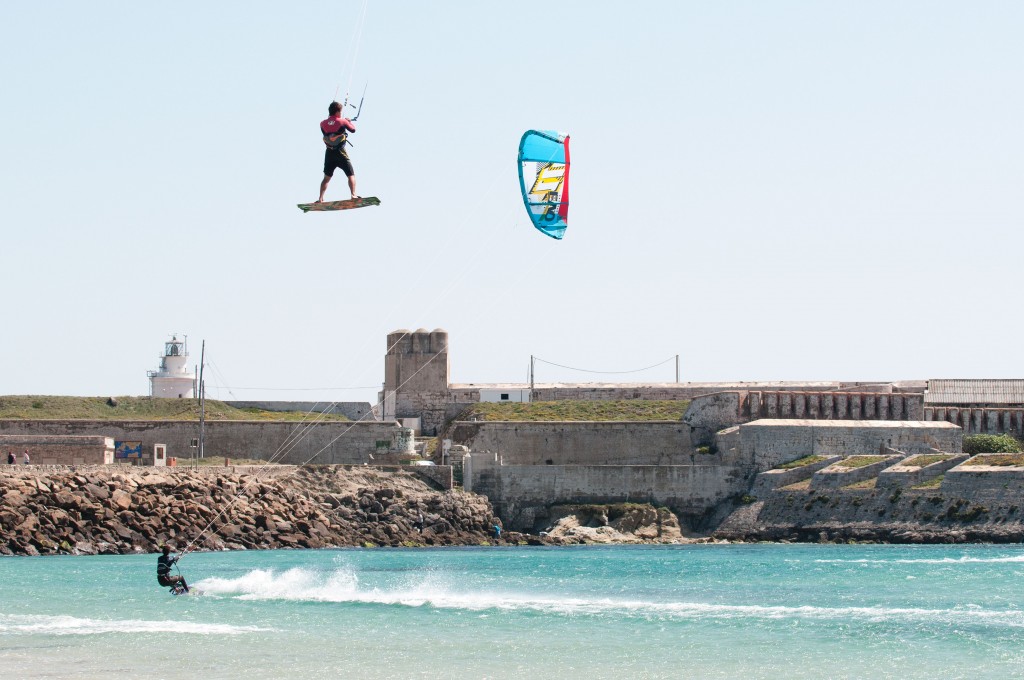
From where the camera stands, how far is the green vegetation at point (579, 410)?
200 ft

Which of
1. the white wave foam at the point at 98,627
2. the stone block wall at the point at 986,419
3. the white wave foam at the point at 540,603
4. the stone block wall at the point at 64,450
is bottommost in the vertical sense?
the white wave foam at the point at 98,627

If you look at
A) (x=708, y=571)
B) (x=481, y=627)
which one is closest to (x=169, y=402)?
(x=708, y=571)

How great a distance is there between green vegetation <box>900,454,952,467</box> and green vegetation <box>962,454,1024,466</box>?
1.10 m

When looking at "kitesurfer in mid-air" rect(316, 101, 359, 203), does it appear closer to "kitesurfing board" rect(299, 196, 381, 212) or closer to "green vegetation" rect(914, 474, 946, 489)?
"kitesurfing board" rect(299, 196, 381, 212)

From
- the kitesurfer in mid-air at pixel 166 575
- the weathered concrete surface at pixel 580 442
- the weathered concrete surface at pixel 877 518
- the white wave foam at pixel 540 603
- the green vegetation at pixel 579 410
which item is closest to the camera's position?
the white wave foam at pixel 540 603

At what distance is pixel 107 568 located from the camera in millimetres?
39625

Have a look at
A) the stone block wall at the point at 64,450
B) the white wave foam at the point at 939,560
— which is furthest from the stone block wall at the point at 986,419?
the stone block wall at the point at 64,450

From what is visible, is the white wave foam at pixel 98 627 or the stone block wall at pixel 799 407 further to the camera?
the stone block wall at pixel 799 407

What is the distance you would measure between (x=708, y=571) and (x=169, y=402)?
3129cm

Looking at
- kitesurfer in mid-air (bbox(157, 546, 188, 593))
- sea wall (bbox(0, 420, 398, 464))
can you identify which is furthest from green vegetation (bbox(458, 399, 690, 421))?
kitesurfer in mid-air (bbox(157, 546, 188, 593))

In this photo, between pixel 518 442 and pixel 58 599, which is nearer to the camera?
pixel 58 599

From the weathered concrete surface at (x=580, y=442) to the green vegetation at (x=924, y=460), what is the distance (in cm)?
946

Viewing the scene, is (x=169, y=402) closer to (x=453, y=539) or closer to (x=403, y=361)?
(x=403, y=361)

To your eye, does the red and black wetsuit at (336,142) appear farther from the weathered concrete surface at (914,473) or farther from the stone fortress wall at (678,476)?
the stone fortress wall at (678,476)
